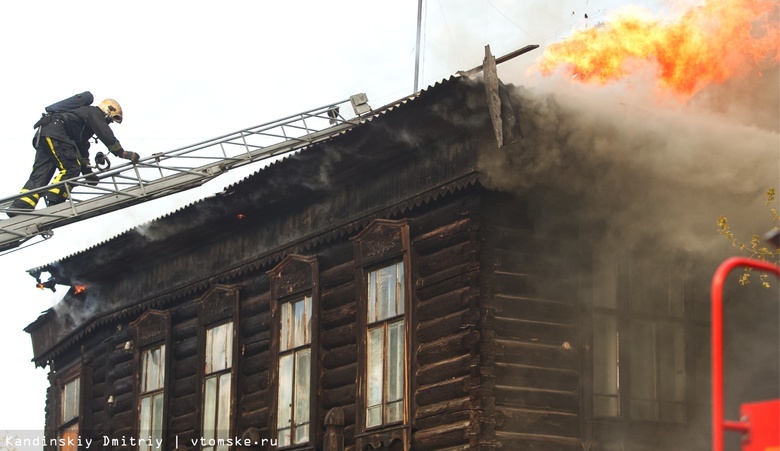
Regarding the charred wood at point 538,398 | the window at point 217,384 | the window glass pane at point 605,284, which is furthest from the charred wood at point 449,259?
the window at point 217,384

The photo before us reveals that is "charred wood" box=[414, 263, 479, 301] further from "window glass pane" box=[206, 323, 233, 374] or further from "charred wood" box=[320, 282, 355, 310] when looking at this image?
"window glass pane" box=[206, 323, 233, 374]

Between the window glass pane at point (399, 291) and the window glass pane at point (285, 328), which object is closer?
the window glass pane at point (399, 291)

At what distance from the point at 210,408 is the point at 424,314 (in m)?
5.51

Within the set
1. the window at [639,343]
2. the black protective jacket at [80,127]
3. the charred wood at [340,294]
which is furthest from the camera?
the black protective jacket at [80,127]

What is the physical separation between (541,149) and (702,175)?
2118mm

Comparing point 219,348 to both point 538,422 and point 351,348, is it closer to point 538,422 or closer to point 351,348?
point 351,348

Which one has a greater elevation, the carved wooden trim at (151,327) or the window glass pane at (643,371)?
the carved wooden trim at (151,327)

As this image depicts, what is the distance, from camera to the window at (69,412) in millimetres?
22809

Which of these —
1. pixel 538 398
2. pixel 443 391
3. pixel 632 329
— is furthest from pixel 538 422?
pixel 632 329

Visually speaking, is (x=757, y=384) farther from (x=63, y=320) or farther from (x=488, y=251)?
(x=63, y=320)

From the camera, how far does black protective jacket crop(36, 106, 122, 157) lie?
17047mm

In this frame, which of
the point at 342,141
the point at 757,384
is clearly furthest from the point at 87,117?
the point at 757,384

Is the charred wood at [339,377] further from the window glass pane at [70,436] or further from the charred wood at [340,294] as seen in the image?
the window glass pane at [70,436]

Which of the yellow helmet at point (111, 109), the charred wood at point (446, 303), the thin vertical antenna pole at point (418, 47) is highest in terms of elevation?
the thin vertical antenna pole at point (418, 47)
